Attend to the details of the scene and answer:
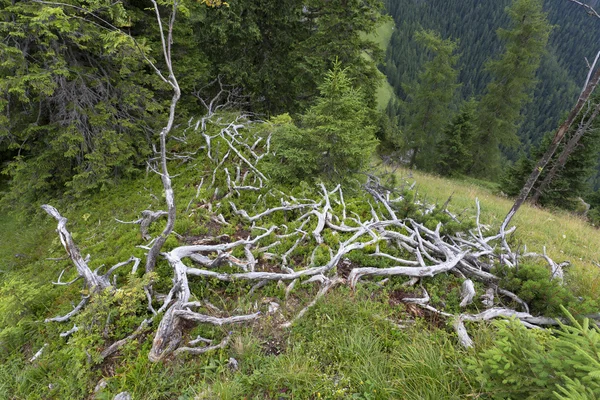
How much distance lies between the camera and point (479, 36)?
394 feet

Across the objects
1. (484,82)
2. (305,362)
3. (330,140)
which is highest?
(330,140)

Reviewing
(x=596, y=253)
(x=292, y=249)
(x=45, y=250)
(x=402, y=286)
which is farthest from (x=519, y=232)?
(x=45, y=250)

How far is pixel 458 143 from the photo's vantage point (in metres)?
21.1

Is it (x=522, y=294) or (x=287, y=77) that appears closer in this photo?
(x=522, y=294)

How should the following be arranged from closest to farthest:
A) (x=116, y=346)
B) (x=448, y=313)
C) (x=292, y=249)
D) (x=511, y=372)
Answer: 1. (x=511, y=372)
2. (x=116, y=346)
3. (x=448, y=313)
4. (x=292, y=249)

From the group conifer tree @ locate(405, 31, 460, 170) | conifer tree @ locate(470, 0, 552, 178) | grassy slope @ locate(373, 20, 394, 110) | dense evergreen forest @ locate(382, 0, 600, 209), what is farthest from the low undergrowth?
grassy slope @ locate(373, 20, 394, 110)

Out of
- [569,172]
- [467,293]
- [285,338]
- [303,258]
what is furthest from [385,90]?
[285,338]

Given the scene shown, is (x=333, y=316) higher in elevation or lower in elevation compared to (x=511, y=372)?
lower

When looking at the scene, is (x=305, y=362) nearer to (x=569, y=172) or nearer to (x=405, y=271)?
(x=405, y=271)

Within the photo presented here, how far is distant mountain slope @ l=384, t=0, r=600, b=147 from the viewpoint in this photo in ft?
315

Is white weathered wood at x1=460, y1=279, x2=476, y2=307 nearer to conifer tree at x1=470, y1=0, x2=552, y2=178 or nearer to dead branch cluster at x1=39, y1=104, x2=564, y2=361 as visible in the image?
dead branch cluster at x1=39, y1=104, x2=564, y2=361

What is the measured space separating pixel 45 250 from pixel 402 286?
6.71m

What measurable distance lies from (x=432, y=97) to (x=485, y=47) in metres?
128

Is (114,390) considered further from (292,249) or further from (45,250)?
(45,250)
